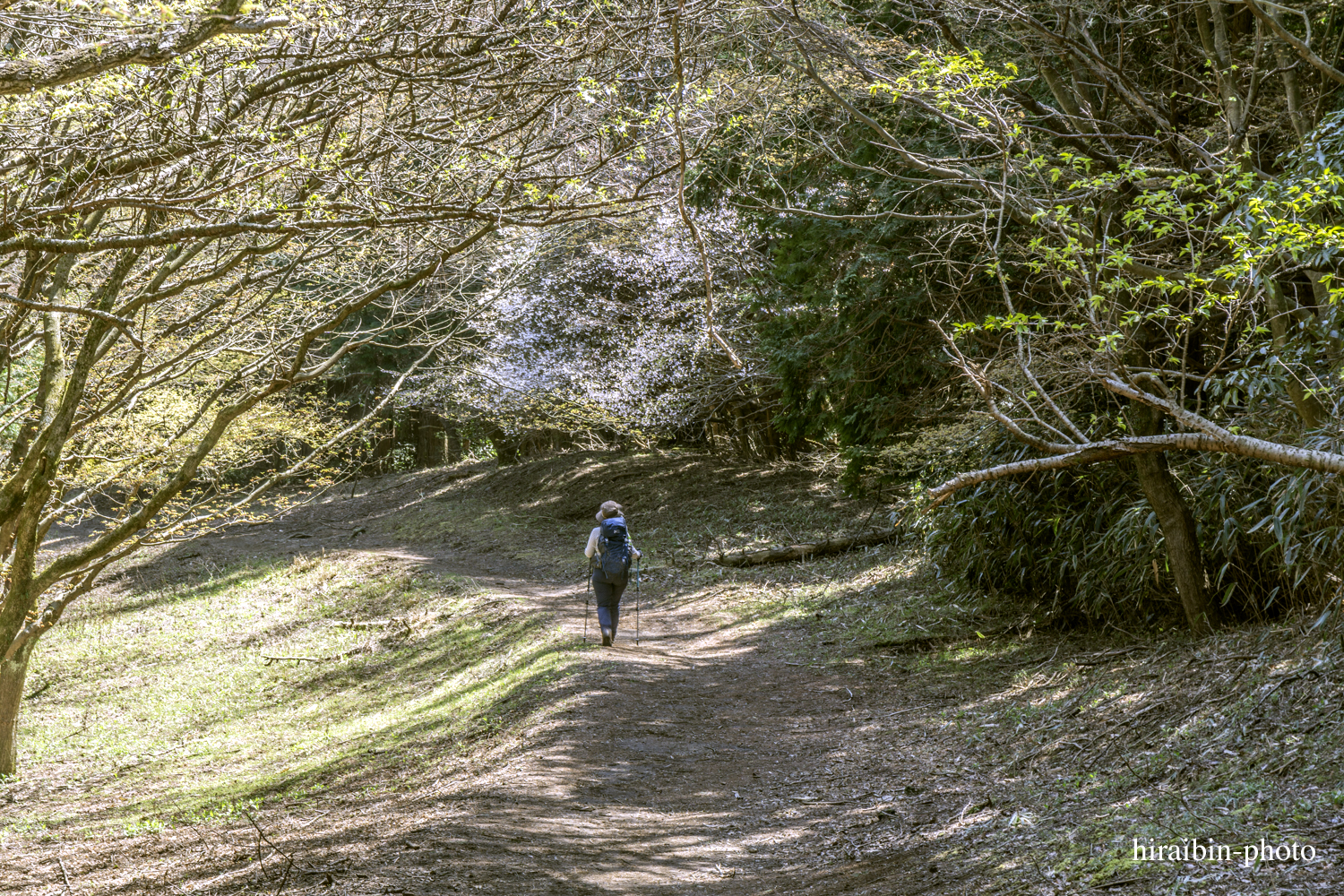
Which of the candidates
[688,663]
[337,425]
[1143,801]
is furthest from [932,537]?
[337,425]

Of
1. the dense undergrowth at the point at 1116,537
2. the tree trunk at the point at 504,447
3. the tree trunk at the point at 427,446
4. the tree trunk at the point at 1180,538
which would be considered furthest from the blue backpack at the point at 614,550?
the tree trunk at the point at 427,446

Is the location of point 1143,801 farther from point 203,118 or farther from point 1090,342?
point 203,118

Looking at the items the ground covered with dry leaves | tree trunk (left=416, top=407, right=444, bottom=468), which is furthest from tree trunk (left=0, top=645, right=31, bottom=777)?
tree trunk (left=416, top=407, right=444, bottom=468)

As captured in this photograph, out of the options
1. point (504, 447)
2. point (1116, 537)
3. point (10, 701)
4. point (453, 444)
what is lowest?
point (10, 701)

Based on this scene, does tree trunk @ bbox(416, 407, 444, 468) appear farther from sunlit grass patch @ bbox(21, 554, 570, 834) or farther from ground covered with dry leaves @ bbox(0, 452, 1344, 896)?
ground covered with dry leaves @ bbox(0, 452, 1344, 896)

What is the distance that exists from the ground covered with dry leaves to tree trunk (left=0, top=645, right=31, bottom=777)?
1.13 feet

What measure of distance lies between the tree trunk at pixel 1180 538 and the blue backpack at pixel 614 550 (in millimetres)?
4967

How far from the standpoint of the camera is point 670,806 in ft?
20.9

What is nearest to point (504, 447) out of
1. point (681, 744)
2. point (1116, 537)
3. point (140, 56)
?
point (681, 744)

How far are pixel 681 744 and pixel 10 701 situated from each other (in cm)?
653

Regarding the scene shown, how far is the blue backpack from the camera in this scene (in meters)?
10.3

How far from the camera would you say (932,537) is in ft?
34.3

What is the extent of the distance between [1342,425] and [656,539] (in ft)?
44.4

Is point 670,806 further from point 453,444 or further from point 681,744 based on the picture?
point 453,444
